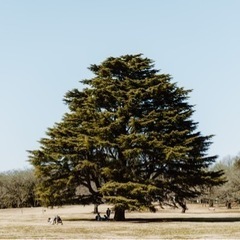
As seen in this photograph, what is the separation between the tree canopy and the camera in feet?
138

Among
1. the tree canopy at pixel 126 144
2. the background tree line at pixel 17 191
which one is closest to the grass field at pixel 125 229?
the tree canopy at pixel 126 144

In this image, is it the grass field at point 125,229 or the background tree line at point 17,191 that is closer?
the grass field at point 125,229

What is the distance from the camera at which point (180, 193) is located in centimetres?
4394

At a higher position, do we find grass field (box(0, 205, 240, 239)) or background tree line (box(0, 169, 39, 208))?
background tree line (box(0, 169, 39, 208))

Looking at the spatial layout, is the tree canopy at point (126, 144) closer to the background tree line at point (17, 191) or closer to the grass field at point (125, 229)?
the grass field at point (125, 229)

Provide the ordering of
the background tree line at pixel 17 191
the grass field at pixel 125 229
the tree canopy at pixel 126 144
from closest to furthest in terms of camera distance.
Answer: the grass field at pixel 125 229
the tree canopy at pixel 126 144
the background tree line at pixel 17 191

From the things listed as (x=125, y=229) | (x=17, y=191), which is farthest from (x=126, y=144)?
(x=17, y=191)

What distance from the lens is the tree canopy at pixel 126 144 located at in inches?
1655

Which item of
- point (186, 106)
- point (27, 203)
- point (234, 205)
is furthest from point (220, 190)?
point (186, 106)

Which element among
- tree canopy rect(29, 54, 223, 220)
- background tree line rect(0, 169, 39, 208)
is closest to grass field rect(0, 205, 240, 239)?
tree canopy rect(29, 54, 223, 220)

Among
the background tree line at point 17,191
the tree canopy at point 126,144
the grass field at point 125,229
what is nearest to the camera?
the grass field at point 125,229

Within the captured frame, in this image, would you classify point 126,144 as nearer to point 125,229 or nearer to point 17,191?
point 125,229

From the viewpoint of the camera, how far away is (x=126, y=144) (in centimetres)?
4147

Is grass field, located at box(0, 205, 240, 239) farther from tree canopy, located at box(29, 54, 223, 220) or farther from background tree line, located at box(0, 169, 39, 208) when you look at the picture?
background tree line, located at box(0, 169, 39, 208)
